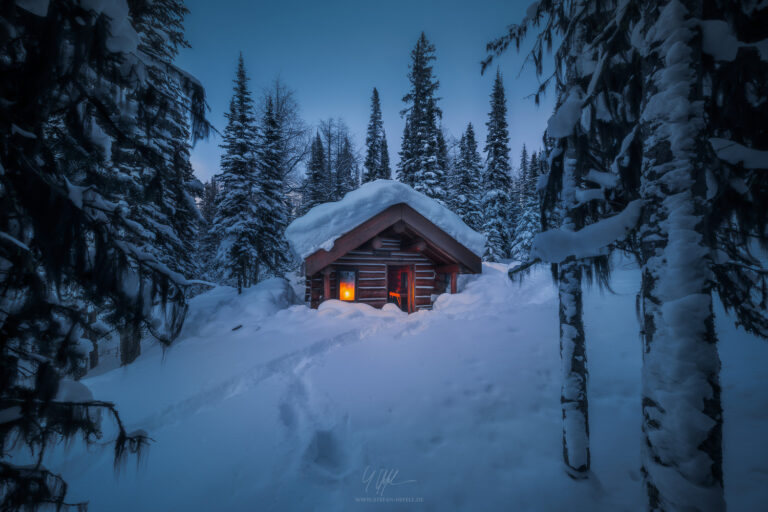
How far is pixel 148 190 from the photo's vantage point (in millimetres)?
2428

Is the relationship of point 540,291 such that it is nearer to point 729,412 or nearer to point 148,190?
point 729,412

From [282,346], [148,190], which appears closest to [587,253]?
[148,190]

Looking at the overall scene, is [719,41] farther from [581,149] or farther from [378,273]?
[378,273]

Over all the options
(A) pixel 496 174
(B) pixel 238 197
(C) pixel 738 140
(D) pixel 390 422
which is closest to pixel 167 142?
(D) pixel 390 422

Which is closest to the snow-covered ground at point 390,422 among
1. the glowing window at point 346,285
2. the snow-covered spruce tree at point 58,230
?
the snow-covered spruce tree at point 58,230

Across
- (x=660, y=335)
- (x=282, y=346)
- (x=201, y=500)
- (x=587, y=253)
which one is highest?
(x=587, y=253)

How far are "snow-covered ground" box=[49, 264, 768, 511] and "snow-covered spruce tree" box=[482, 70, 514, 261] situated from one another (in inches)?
684

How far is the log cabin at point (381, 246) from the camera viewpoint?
8.45 meters

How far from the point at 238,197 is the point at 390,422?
46.8ft

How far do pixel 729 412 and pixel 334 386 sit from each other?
5911mm

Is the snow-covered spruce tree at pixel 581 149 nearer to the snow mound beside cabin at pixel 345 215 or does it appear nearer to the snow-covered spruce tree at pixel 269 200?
the snow mound beside cabin at pixel 345 215

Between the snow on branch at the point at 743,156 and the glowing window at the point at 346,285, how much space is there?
951 cm

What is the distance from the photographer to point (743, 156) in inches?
66.8

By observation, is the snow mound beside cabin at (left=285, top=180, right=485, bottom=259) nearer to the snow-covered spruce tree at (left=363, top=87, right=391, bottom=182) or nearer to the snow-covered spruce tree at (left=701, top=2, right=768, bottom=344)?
the snow-covered spruce tree at (left=701, top=2, right=768, bottom=344)
